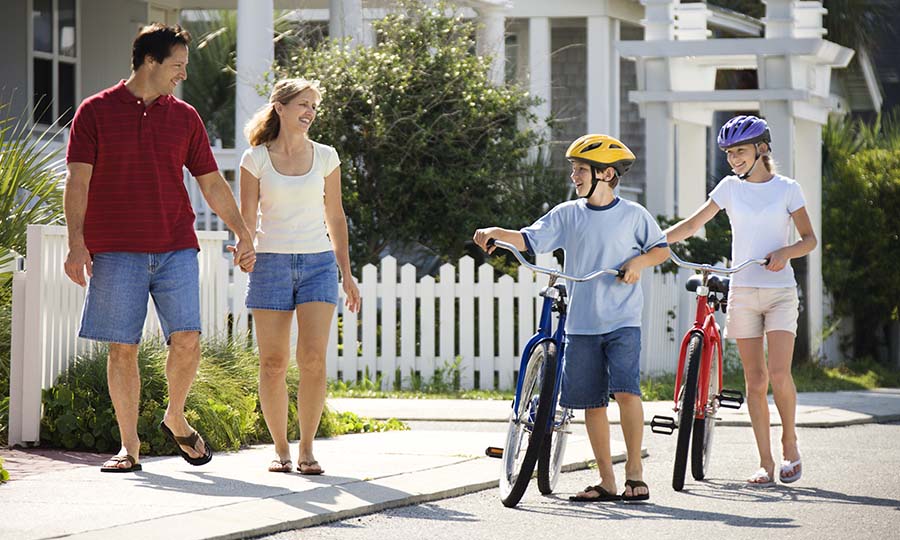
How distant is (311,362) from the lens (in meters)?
7.98

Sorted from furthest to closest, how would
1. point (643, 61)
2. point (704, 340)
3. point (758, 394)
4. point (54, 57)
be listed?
point (54, 57), point (643, 61), point (758, 394), point (704, 340)

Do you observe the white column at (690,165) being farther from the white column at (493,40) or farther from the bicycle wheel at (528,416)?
the bicycle wheel at (528,416)

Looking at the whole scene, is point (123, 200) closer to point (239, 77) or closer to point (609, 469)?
point (609, 469)

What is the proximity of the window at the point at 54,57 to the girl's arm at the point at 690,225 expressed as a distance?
36.1ft

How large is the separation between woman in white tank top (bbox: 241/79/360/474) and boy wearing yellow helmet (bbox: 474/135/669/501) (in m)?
1.03

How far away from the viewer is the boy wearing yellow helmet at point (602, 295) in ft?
25.1

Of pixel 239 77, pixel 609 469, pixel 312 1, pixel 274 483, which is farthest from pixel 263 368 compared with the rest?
pixel 312 1

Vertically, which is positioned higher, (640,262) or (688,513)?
(640,262)

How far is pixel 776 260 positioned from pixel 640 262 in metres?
1.03

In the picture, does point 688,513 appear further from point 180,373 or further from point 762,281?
point 180,373

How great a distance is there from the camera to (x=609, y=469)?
781cm

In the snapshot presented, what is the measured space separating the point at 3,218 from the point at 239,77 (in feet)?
20.3

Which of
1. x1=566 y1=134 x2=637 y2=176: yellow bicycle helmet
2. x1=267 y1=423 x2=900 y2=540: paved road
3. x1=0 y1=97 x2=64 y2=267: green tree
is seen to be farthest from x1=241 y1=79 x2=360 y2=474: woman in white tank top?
x1=0 y1=97 x2=64 y2=267: green tree

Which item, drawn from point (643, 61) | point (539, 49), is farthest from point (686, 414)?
point (539, 49)
